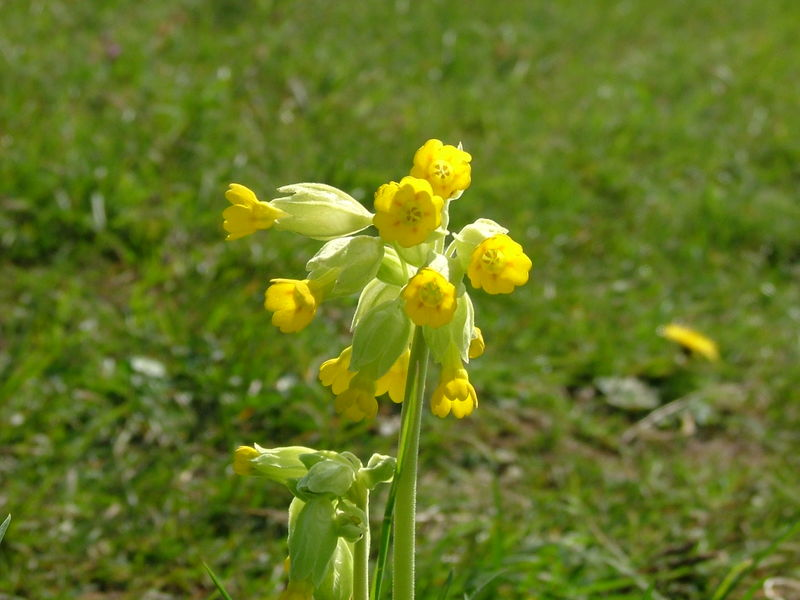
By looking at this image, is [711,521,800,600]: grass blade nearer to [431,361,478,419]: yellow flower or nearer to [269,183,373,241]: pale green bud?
[431,361,478,419]: yellow flower

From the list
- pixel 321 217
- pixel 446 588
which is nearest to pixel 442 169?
pixel 321 217

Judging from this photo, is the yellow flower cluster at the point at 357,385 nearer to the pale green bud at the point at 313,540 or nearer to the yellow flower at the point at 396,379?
the yellow flower at the point at 396,379

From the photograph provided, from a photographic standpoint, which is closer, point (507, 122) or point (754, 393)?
point (754, 393)

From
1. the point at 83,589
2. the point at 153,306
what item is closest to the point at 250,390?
the point at 153,306

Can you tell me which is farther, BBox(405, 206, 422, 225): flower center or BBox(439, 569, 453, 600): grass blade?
BBox(439, 569, 453, 600): grass blade

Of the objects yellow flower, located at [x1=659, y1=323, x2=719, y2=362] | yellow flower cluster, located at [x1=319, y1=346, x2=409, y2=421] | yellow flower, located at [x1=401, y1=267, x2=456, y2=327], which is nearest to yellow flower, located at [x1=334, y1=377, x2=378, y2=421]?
yellow flower cluster, located at [x1=319, y1=346, x2=409, y2=421]

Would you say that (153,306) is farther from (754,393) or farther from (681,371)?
(754,393)
